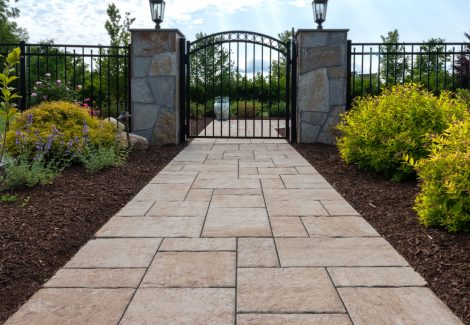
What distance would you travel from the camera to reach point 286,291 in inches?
85.1

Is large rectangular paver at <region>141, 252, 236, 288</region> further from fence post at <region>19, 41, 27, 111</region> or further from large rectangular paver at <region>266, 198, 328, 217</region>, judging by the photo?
fence post at <region>19, 41, 27, 111</region>

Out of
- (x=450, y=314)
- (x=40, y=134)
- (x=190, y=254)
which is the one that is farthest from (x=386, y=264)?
(x=40, y=134)

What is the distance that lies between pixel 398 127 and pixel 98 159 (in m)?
3.26

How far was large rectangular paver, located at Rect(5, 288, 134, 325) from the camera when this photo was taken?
1.92 m

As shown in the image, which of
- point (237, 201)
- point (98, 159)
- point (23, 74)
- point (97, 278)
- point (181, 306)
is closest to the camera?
point (181, 306)

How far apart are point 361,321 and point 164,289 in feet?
2.88

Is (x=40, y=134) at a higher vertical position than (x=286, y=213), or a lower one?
higher

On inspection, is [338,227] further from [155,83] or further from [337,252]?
[155,83]

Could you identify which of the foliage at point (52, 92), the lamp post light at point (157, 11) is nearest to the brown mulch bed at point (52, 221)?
the lamp post light at point (157, 11)

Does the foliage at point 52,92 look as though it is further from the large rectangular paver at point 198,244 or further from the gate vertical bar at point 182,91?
the large rectangular paver at point 198,244

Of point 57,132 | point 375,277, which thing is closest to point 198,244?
point 375,277

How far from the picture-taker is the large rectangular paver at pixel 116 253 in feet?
8.32

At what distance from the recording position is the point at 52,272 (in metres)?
2.48

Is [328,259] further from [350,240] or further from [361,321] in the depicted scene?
[361,321]
